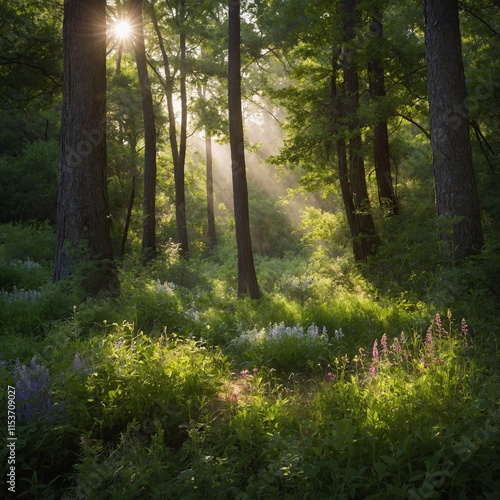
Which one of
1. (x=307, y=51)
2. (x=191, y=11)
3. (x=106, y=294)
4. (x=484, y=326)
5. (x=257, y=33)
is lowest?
(x=484, y=326)

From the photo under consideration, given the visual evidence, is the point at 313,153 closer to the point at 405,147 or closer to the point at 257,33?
the point at 405,147

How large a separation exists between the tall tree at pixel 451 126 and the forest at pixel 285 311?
1.1 inches

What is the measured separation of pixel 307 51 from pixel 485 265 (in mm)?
9087

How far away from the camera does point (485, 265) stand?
6629 mm

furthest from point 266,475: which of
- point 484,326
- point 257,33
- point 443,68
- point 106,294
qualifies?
point 257,33

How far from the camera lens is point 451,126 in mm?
7863

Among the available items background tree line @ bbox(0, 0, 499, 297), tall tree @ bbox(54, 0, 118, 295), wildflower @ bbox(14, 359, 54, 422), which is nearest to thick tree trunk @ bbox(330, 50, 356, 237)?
background tree line @ bbox(0, 0, 499, 297)

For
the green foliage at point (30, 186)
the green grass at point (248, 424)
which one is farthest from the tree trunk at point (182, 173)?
the green grass at point (248, 424)

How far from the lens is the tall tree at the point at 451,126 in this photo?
25.6 ft

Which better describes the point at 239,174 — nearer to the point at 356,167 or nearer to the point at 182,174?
the point at 356,167

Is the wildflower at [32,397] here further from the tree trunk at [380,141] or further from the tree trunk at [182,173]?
the tree trunk at [182,173]

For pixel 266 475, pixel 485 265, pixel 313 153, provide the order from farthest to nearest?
pixel 313 153
pixel 485 265
pixel 266 475

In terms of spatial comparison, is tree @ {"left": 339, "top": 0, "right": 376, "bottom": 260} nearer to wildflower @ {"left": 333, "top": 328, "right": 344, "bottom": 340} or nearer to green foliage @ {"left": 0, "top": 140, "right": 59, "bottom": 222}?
wildflower @ {"left": 333, "top": 328, "right": 344, "bottom": 340}

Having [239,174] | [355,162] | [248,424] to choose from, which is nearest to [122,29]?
[239,174]
